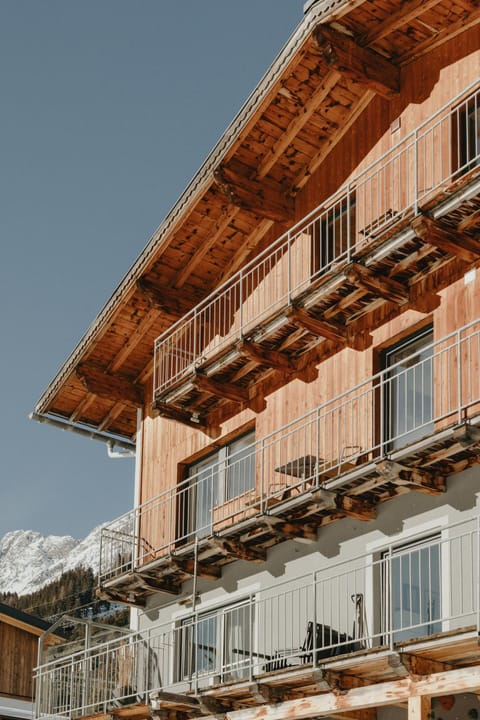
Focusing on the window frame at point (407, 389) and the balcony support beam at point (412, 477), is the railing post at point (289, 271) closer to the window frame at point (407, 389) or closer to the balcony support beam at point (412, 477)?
the window frame at point (407, 389)

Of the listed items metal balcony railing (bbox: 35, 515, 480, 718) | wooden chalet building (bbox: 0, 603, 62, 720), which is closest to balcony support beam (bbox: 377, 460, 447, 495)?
metal balcony railing (bbox: 35, 515, 480, 718)

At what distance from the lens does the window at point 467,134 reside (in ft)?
66.4

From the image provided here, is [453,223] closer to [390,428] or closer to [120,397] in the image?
[390,428]

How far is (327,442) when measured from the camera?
70.2 ft

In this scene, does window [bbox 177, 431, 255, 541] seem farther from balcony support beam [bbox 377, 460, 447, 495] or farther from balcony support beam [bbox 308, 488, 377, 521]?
balcony support beam [bbox 377, 460, 447, 495]

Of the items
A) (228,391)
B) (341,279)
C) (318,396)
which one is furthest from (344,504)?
(228,391)

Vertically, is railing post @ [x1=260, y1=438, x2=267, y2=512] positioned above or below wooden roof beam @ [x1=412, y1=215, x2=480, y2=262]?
below

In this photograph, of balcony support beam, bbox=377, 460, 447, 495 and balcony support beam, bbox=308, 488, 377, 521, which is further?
balcony support beam, bbox=308, 488, 377, 521

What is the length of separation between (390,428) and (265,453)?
337cm

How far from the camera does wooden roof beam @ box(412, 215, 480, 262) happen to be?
738 inches

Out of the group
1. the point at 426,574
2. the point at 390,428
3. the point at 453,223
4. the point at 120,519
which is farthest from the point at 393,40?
the point at 120,519

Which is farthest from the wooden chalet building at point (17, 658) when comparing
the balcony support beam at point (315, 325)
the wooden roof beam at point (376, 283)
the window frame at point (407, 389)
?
the wooden roof beam at point (376, 283)

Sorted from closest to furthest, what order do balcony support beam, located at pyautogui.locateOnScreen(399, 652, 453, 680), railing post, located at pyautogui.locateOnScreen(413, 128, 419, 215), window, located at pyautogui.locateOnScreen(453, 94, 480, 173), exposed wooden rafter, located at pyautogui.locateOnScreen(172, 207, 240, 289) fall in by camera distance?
1. balcony support beam, located at pyautogui.locateOnScreen(399, 652, 453, 680)
2. railing post, located at pyautogui.locateOnScreen(413, 128, 419, 215)
3. window, located at pyautogui.locateOnScreen(453, 94, 480, 173)
4. exposed wooden rafter, located at pyautogui.locateOnScreen(172, 207, 240, 289)

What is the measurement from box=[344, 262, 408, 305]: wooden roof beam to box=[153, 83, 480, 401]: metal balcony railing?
38 cm
